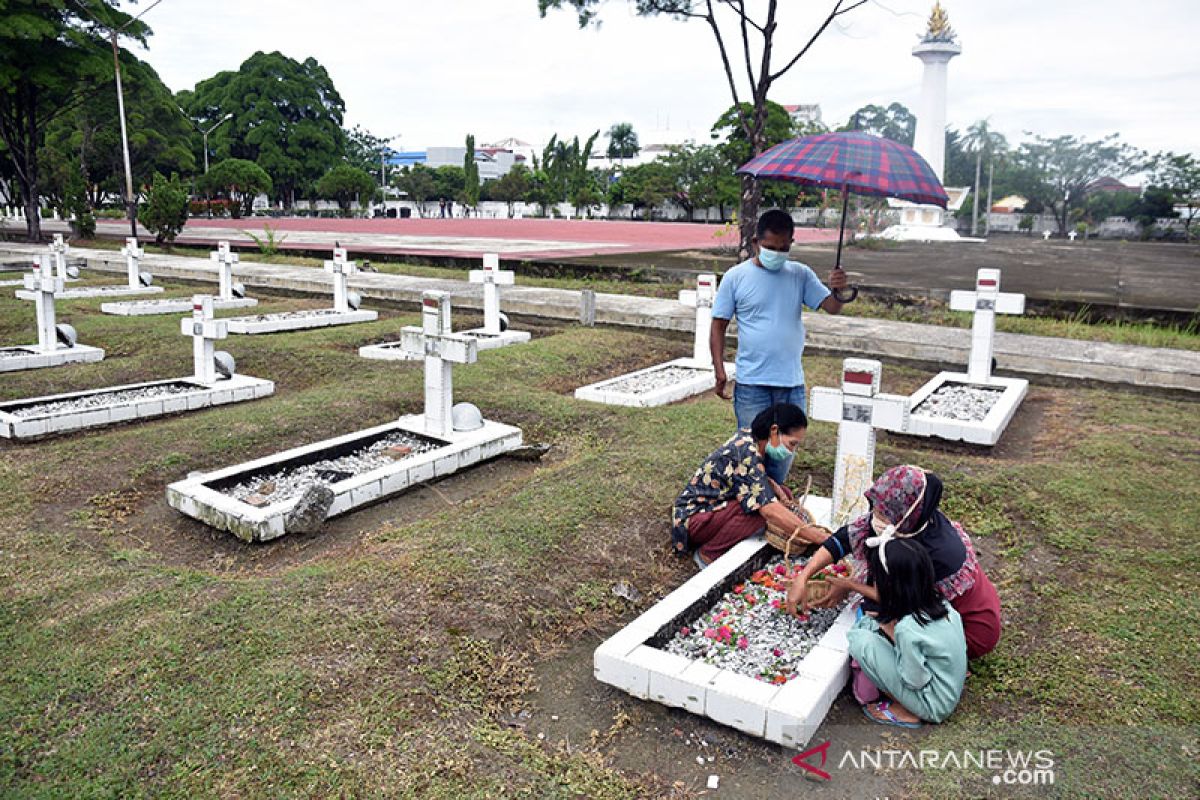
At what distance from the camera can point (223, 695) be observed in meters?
3.23

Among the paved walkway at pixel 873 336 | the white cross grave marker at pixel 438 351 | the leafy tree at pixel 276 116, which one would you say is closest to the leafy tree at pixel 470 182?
the leafy tree at pixel 276 116

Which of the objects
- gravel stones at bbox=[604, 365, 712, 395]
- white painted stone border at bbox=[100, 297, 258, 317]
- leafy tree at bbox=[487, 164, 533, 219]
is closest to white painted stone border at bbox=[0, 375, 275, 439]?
gravel stones at bbox=[604, 365, 712, 395]

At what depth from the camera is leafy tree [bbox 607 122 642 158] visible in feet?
318

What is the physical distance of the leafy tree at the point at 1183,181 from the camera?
174 feet

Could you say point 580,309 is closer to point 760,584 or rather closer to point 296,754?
point 760,584

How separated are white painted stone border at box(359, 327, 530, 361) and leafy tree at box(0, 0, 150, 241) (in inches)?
719

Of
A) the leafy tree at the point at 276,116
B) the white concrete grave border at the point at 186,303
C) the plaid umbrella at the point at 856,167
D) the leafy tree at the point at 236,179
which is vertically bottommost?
the white concrete grave border at the point at 186,303

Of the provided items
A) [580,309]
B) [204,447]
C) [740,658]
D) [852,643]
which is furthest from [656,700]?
[580,309]

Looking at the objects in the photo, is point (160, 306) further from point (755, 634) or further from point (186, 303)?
point (755, 634)

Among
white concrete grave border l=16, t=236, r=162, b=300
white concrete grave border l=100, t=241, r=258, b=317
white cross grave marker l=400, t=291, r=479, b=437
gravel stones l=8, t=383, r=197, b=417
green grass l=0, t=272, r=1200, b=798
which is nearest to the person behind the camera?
green grass l=0, t=272, r=1200, b=798

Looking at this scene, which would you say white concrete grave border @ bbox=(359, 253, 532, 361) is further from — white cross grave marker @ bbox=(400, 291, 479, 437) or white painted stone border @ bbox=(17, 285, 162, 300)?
white painted stone border @ bbox=(17, 285, 162, 300)

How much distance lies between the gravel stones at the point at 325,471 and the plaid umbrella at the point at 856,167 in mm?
3037

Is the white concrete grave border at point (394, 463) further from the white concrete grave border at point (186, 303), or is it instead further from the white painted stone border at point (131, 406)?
the white concrete grave border at point (186, 303)

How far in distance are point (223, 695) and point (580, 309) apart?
9956 mm
